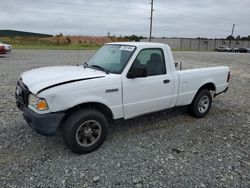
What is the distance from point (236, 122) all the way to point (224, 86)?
1.05m

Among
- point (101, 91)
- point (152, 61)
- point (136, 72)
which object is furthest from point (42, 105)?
point (152, 61)

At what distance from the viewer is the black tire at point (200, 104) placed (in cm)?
569

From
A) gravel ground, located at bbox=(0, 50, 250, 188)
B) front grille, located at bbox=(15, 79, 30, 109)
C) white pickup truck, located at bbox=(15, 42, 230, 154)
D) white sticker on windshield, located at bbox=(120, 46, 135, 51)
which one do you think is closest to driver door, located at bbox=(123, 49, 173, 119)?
white pickup truck, located at bbox=(15, 42, 230, 154)

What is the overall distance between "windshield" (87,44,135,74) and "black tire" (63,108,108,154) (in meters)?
0.91

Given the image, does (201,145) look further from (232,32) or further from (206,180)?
(232,32)

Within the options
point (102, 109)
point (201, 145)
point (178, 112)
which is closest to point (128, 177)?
point (102, 109)

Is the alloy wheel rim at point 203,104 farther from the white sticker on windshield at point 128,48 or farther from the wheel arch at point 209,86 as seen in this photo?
the white sticker on windshield at point 128,48

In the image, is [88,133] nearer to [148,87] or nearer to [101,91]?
[101,91]

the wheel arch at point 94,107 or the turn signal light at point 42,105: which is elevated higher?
the turn signal light at point 42,105

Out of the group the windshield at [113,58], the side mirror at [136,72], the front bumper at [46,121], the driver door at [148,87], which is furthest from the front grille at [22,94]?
the side mirror at [136,72]

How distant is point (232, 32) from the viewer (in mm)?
88750

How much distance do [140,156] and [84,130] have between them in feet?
3.33

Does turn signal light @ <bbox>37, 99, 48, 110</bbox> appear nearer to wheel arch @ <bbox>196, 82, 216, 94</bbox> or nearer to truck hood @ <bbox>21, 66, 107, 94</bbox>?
truck hood @ <bbox>21, 66, 107, 94</bbox>

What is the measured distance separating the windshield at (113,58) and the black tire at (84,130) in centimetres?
91
